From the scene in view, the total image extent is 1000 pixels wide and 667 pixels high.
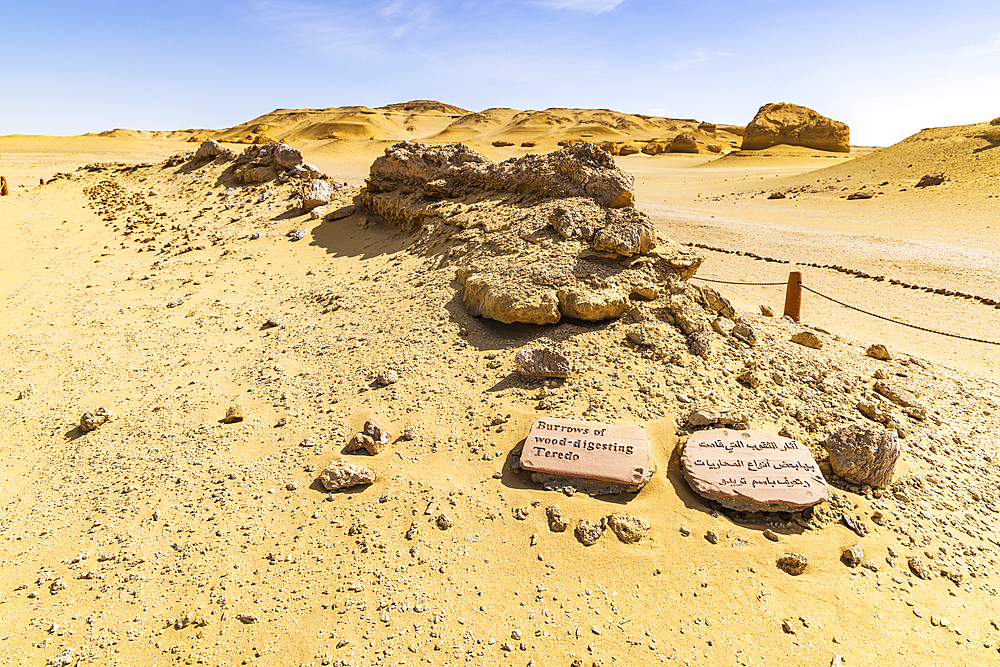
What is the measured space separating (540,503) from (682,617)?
96cm

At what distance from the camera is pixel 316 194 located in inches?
380

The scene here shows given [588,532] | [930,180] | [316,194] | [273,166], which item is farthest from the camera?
[930,180]

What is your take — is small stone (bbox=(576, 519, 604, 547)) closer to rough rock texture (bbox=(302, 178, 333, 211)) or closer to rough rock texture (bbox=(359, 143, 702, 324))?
rough rock texture (bbox=(359, 143, 702, 324))

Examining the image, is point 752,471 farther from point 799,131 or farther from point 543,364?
point 799,131

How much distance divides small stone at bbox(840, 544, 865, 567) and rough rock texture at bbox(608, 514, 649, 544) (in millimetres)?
1082

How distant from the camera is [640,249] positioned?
5.01 meters

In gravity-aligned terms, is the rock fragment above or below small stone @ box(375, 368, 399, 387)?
below

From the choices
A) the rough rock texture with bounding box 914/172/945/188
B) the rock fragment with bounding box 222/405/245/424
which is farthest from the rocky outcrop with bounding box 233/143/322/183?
the rough rock texture with bounding box 914/172/945/188

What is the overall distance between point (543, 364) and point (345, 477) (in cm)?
162

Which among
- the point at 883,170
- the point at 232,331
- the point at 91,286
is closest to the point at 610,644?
the point at 232,331

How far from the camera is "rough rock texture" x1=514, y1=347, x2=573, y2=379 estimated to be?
163 inches

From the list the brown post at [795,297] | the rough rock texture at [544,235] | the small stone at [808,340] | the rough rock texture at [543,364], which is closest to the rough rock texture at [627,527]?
the rough rock texture at [543,364]

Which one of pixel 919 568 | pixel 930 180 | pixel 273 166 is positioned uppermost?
pixel 273 166

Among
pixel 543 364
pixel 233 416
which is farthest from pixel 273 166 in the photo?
pixel 543 364
